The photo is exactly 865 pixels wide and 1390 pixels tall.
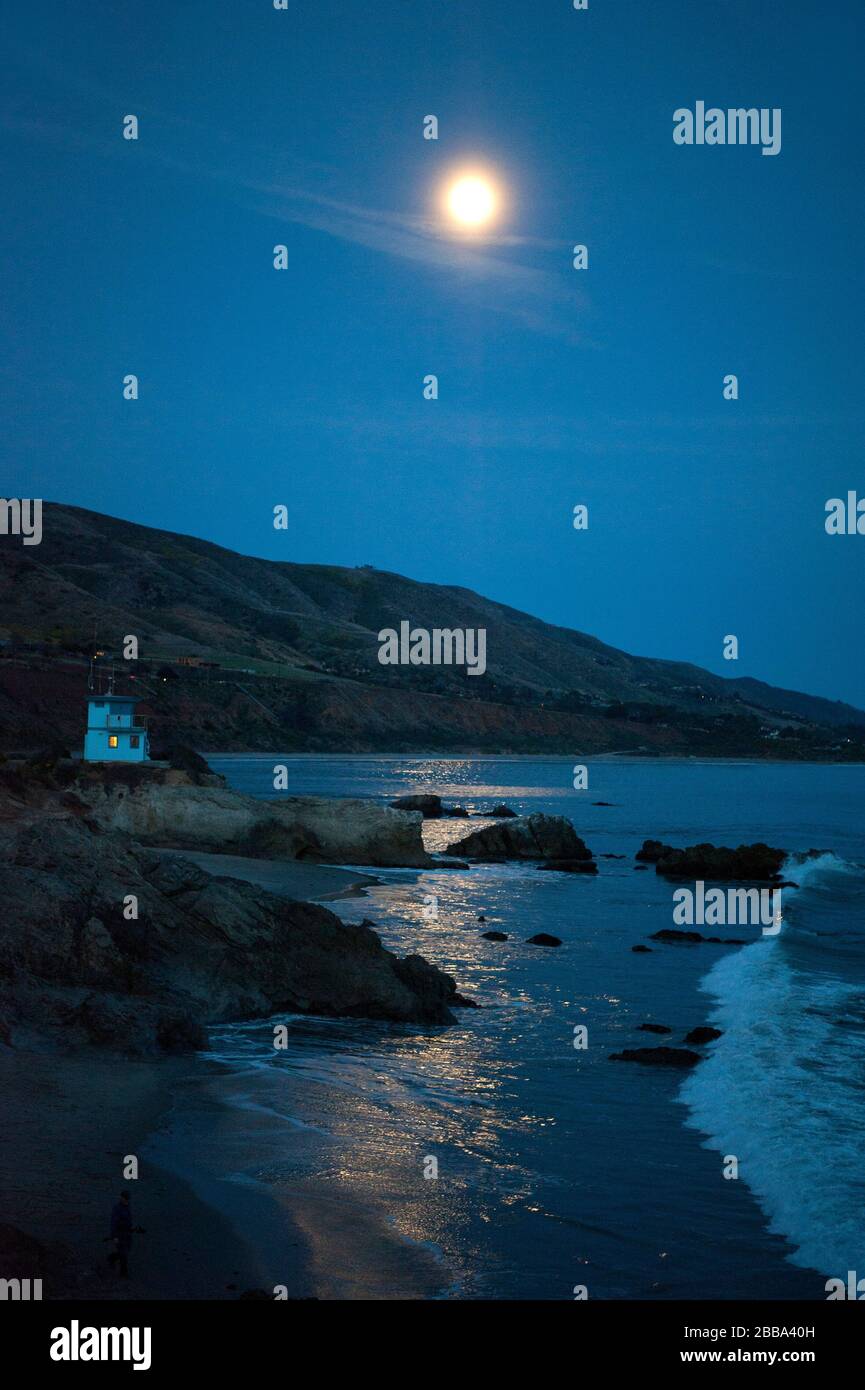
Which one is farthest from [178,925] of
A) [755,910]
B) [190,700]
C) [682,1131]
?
[190,700]

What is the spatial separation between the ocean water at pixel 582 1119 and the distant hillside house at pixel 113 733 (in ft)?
79.1

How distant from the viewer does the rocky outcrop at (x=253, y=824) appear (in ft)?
118

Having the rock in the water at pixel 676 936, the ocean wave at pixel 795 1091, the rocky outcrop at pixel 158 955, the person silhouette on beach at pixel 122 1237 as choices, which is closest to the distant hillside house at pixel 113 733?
the rock in the water at pixel 676 936

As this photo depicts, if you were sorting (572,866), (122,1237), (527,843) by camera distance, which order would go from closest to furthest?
1. (122,1237)
2. (572,866)
3. (527,843)

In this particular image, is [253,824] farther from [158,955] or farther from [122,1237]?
[122,1237]

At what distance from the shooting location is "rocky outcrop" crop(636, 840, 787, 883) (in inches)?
1679

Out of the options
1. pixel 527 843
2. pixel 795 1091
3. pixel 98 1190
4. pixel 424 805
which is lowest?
pixel 795 1091

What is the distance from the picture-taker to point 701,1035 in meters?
17.8

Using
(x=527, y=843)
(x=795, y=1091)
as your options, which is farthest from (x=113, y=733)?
(x=795, y=1091)

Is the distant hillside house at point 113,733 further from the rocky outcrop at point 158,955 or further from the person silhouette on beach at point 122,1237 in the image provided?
the person silhouette on beach at point 122,1237

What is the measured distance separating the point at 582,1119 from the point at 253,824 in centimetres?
2428

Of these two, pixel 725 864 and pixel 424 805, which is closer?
pixel 725 864

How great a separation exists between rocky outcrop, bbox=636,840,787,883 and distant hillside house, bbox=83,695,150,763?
2161 centimetres

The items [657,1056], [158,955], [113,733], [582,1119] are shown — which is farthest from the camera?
[113,733]
